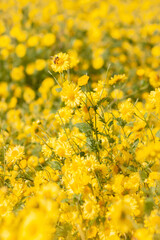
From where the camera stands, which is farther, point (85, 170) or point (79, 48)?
point (79, 48)

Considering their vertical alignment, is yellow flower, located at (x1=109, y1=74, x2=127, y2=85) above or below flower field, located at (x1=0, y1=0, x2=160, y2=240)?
above

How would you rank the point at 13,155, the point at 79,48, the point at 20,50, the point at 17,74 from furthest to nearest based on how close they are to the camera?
the point at 79,48, the point at 20,50, the point at 17,74, the point at 13,155

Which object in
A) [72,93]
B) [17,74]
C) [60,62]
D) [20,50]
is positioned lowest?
[17,74]

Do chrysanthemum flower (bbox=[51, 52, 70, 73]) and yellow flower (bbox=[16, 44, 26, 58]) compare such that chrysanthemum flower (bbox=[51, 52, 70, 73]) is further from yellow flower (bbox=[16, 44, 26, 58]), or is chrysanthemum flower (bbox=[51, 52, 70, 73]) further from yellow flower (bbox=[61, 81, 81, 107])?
yellow flower (bbox=[16, 44, 26, 58])

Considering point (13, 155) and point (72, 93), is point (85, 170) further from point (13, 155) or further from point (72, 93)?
point (13, 155)

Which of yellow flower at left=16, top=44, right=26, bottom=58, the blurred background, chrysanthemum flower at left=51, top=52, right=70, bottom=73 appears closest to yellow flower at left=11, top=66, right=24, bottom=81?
the blurred background

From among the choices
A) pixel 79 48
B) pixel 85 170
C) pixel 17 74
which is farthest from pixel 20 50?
pixel 85 170

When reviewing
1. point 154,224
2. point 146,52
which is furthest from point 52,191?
point 146,52

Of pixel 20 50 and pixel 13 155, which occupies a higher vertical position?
pixel 20 50

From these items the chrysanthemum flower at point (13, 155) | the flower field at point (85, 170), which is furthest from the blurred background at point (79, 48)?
the chrysanthemum flower at point (13, 155)

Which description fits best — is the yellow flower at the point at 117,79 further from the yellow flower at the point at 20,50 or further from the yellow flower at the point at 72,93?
the yellow flower at the point at 20,50

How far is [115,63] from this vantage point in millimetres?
3412

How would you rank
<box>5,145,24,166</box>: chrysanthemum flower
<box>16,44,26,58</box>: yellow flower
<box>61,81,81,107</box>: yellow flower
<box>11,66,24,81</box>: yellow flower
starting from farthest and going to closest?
<box>16,44,26,58</box>: yellow flower, <box>11,66,24,81</box>: yellow flower, <box>5,145,24,166</box>: chrysanthemum flower, <box>61,81,81,107</box>: yellow flower

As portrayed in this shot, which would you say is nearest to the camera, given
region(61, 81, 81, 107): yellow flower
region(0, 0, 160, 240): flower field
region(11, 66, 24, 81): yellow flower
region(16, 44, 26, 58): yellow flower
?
region(0, 0, 160, 240): flower field
